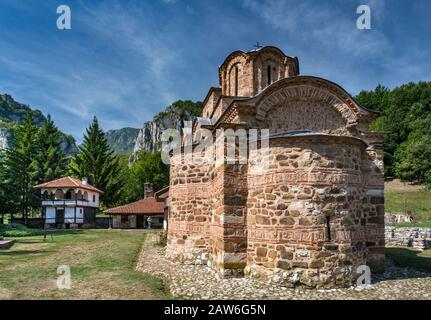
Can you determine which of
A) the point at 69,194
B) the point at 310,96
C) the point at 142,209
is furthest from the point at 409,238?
the point at 69,194

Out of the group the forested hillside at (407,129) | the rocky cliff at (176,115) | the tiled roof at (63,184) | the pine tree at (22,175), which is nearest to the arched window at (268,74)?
the pine tree at (22,175)

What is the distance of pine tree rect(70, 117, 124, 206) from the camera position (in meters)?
39.9

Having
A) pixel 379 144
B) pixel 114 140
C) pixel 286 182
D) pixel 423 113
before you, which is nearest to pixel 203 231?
pixel 286 182

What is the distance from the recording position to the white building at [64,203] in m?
30.6

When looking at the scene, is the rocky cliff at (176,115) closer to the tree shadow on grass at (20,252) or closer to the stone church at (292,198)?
the tree shadow on grass at (20,252)

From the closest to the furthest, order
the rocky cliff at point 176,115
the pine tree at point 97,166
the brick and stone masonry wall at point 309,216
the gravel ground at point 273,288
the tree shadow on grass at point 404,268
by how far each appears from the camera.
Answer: the gravel ground at point 273,288, the brick and stone masonry wall at point 309,216, the tree shadow on grass at point 404,268, the pine tree at point 97,166, the rocky cliff at point 176,115

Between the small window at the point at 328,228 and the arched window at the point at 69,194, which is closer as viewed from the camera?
the small window at the point at 328,228

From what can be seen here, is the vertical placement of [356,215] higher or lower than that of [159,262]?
higher

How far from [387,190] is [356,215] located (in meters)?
33.3

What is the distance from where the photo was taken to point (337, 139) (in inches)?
315

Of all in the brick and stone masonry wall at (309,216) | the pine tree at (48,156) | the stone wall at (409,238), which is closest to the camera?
the brick and stone masonry wall at (309,216)

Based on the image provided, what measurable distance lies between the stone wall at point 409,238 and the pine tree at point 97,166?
31348 millimetres
